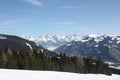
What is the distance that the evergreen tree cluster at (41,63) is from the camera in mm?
92188

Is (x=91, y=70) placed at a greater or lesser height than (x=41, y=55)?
lesser

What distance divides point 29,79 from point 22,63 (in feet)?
201

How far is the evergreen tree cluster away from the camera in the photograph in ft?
302

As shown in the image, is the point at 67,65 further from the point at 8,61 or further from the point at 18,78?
the point at 18,78

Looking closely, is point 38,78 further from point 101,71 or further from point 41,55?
point 101,71

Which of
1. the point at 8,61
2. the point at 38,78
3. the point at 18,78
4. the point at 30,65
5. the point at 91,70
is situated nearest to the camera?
the point at 18,78

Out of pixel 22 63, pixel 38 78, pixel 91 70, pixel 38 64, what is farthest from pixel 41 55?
pixel 38 78

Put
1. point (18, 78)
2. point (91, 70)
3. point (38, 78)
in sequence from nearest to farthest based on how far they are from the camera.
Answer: point (18, 78)
point (38, 78)
point (91, 70)

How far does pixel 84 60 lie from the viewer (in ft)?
470

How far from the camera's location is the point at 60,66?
13112cm

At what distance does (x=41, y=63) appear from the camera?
105312 millimetres

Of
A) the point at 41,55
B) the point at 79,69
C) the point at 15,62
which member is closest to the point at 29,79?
the point at 15,62

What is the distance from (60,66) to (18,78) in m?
101

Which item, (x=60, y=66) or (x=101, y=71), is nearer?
(x=60, y=66)
